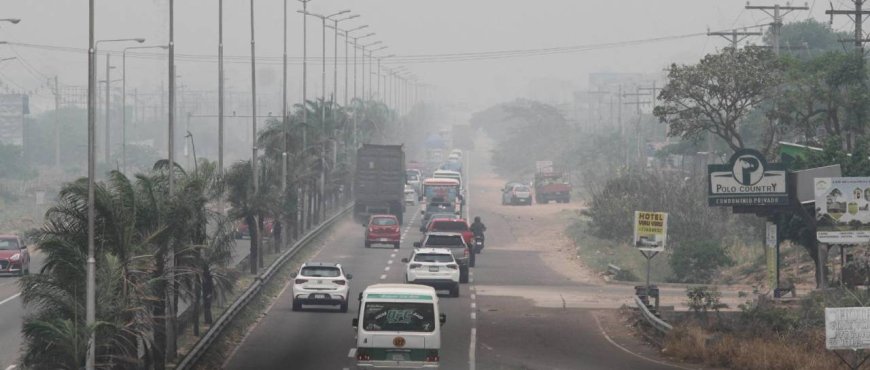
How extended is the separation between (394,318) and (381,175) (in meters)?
50.3

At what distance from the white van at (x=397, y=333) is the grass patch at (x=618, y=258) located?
28066 mm

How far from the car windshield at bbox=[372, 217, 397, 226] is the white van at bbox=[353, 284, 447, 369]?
37865 mm

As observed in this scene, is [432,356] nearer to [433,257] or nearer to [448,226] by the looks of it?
[433,257]

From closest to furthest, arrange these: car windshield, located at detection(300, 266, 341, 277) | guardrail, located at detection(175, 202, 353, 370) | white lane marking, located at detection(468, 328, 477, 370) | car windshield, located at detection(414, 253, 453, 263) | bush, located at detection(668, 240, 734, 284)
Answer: guardrail, located at detection(175, 202, 353, 370) → white lane marking, located at detection(468, 328, 477, 370) → car windshield, located at detection(300, 266, 341, 277) → car windshield, located at detection(414, 253, 453, 263) → bush, located at detection(668, 240, 734, 284)

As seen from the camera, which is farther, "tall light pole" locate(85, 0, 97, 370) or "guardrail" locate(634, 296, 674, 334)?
"guardrail" locate(634, 296, 674, 334)

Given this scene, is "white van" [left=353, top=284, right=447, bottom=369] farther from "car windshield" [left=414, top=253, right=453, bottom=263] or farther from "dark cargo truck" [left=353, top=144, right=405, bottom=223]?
"dark cargo truck" [left=353, top=144, right=405, bottom=223]

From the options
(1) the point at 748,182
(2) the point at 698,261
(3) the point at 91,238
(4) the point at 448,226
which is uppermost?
(1) the point at 748,182

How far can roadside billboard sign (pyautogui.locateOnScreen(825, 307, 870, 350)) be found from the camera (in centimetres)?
2692

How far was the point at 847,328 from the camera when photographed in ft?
88.5

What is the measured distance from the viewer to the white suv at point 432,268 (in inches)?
1826

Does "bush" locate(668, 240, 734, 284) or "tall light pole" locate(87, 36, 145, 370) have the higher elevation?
"tall light pole" locate(87, 36, 145, 370)

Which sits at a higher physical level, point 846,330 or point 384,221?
point 384,221

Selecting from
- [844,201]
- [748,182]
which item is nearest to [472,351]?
[844,201]

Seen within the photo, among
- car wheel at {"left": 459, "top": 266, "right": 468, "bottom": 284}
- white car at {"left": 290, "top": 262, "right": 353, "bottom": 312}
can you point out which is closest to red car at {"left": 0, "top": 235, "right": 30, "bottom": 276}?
car wheel at {"left": 459, "top": 266, "right": 468, "bottom": 284}
